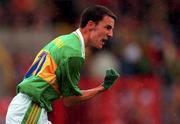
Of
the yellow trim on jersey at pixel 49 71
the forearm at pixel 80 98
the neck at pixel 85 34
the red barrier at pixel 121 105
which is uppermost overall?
the neck at pixel 85 34

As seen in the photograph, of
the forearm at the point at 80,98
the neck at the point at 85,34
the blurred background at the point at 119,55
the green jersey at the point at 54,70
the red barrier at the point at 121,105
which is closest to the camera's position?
the green jersey at the point at 54,70

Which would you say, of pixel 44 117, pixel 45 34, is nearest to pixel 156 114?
pixel 45 34

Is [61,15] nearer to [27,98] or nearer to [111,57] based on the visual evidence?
[111,57]

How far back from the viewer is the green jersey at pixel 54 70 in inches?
287

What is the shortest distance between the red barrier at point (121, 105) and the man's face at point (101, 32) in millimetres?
3831

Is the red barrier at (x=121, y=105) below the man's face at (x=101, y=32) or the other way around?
below

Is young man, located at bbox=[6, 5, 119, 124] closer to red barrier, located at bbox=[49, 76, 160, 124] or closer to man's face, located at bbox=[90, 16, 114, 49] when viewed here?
man's face, located at bbox=[90, 16, 114, 49]

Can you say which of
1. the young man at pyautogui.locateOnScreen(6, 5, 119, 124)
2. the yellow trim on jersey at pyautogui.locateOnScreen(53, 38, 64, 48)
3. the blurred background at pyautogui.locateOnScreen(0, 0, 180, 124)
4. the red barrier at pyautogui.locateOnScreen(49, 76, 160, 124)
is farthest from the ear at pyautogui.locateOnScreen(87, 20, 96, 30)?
the red barrier at pyautogui.locateOnScreen(49, 76, 160, 124)

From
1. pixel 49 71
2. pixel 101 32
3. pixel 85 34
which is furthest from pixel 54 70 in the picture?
pixel 101 32

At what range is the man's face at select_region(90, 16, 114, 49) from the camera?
296 inches

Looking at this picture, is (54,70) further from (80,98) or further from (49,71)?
(80,98)

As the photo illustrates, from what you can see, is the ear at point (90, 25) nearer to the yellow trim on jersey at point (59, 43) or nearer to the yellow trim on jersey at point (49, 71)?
the yellow trim on jersey at point (59, 43)

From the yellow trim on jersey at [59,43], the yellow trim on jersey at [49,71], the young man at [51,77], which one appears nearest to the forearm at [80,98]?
the young man at [51,77]

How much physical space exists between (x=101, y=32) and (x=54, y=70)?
588mm
